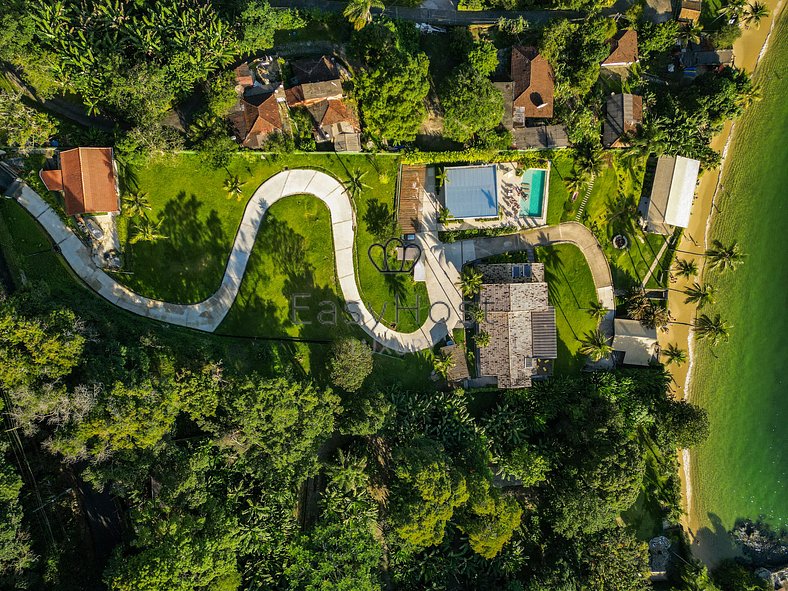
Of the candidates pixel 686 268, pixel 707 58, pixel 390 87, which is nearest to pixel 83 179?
pixel 390 87

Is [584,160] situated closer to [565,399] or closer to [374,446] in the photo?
[565,399]

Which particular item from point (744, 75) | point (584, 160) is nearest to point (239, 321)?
point (584, 160)

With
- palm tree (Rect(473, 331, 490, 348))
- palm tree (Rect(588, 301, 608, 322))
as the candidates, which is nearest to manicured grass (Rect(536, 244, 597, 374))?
palm tree (Rect(588, 301, 608, 322))

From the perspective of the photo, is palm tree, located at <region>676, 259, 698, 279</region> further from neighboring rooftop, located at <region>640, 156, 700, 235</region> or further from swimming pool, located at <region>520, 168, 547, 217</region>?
swimming pool, located at <region>520, 168, 547, 217</region>

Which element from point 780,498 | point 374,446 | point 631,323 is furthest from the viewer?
point 780,498

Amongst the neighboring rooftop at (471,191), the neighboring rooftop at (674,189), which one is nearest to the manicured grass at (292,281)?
the neighboring rooftop at (471,191)

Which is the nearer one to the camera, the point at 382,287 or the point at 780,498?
the point at 382,287
